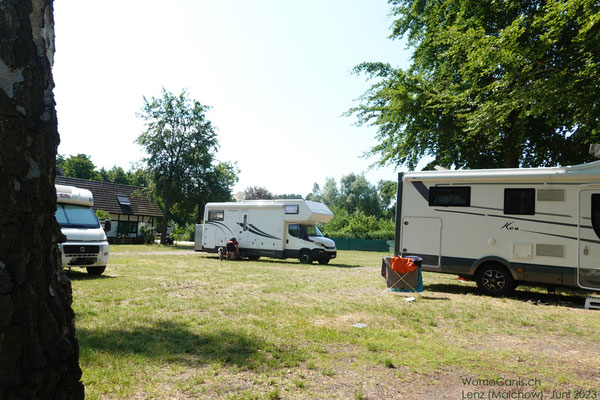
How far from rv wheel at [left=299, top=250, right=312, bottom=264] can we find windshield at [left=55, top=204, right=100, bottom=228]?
31.5 feet

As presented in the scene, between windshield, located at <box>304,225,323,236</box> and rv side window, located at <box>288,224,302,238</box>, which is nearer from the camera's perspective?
rv side window, located at <box>288,224,302,238</box>

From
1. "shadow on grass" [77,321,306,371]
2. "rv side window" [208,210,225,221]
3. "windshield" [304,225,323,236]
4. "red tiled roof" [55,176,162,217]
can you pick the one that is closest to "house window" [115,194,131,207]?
"red tiled roof" [55,176,162,217]

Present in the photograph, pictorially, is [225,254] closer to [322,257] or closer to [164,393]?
Answer: [322,257]

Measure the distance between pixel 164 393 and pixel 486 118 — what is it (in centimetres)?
962

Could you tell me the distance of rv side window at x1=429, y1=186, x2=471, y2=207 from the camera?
10281 millimetres

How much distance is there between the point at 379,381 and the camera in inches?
153

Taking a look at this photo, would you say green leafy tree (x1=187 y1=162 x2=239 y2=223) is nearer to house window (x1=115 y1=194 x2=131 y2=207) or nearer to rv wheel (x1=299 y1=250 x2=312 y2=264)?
house window (x1=115 y1=194 x2=131 y2=207)

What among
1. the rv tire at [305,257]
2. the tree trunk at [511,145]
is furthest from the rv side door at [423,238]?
the rv tire at [305,257]

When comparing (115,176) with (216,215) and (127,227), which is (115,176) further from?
(216,215)

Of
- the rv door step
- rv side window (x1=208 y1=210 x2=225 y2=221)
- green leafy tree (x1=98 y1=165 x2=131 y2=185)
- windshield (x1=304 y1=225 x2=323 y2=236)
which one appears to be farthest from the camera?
green leafy tree (x1=98 y1=165 x2=131 y2=185)

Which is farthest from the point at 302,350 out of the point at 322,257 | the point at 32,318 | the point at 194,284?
the point at 322,257

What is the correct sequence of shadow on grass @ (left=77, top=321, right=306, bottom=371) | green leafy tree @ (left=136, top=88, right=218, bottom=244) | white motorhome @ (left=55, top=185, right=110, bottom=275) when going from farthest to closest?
green leafy tree @ (left=136, top=88, right=218, bottom=244), white motorhome @ (left=55, top=185, right=110, bottom=275), shadow on grass @ (left=77, top=321, right=306, bottom=371)

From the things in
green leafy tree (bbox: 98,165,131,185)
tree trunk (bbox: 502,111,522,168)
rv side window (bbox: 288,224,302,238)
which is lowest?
rv side window (bbox: 288,224,302,238)

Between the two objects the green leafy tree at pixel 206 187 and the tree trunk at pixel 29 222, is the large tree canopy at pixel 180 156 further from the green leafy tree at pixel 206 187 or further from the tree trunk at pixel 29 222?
the tree trunk at pixel 29 222
